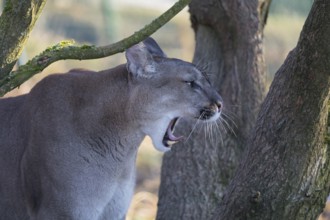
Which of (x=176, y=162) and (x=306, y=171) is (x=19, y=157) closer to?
(x=176, y=162)

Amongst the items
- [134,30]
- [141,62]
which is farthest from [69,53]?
[134,30]

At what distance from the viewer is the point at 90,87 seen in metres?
6.14

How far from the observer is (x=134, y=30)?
2028 cm

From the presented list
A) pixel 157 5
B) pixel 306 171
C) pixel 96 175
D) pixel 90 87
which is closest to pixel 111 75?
pixel 90 87

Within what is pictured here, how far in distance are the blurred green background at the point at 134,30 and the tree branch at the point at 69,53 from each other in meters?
4.13

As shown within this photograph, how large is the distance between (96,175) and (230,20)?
2103mm

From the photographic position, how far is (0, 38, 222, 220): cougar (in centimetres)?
596

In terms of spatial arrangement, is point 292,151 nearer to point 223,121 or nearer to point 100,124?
point 100,124

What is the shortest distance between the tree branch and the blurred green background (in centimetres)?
413

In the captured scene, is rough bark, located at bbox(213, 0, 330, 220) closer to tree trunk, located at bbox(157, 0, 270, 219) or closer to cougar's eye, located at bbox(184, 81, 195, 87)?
cougar's eye, located at bbox(184, 81, 195, 87)

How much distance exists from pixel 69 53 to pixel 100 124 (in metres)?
0.95

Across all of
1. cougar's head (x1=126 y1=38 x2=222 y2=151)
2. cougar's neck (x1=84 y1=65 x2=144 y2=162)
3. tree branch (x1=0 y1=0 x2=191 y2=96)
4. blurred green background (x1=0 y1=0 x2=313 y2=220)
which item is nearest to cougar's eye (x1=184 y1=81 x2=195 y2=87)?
cougar's head (x1=126 y1=38 x2=222 y2=151)

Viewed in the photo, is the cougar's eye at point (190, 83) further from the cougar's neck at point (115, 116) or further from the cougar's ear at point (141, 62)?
the cougar's neck at point (115, 116)

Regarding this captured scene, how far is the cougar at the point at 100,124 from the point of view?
596 cm
